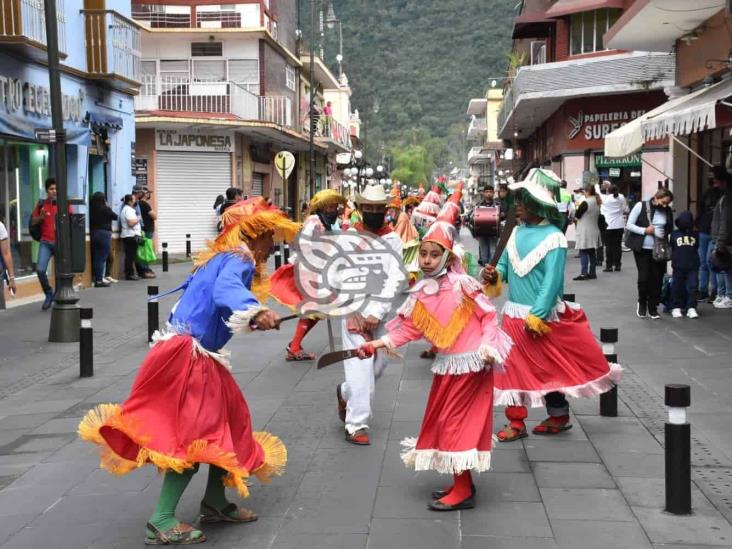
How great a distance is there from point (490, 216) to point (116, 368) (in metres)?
8.69

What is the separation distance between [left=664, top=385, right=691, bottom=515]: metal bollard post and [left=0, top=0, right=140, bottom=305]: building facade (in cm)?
1042

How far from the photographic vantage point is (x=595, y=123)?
100 ft

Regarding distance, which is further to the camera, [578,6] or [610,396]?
[578,6]

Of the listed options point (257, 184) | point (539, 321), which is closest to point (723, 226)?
point (539, 321)

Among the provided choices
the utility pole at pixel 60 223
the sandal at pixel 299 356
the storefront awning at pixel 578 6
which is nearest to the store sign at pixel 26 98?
the utility pole at pixel 60 223

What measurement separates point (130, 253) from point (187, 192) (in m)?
12.6

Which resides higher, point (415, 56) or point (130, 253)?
point (415, 56)

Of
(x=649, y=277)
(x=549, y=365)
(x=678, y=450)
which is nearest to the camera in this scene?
(x=678, y=450)

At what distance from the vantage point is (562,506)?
5.32m

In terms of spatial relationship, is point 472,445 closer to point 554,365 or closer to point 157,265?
point 554,365

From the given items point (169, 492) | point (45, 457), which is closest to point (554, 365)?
point (169, 492)

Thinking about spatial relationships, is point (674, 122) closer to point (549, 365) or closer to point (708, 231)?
point (708, 231)

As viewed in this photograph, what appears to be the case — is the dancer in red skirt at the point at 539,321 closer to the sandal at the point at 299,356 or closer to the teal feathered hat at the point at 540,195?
the teal feathered hat at the point at 540,195

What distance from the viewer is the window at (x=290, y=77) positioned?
1570 inches
